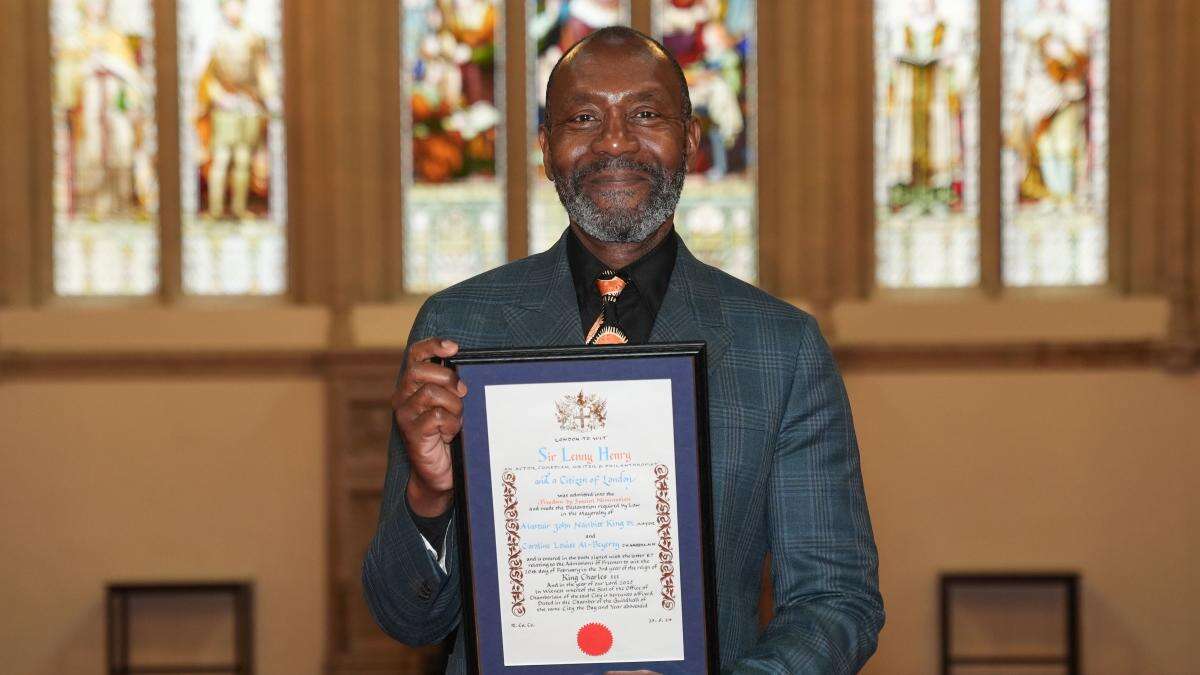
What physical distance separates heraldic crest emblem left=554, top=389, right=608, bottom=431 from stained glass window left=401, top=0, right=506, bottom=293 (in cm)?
595

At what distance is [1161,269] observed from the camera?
723 centimetres

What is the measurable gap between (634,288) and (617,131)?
0.64 feet

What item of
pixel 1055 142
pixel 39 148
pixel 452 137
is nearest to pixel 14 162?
pixel 39 148

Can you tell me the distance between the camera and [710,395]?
5.33ft

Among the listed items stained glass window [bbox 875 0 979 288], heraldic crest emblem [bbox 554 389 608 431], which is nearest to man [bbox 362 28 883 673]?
heraldic crest emblem [bbox 554 389 608 431]

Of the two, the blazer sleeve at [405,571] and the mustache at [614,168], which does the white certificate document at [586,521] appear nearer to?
the blazer sleeve at [405,571]

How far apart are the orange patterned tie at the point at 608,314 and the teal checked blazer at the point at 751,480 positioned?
27 mm

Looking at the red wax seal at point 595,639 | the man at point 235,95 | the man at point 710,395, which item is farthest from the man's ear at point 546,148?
the man at point 235,95

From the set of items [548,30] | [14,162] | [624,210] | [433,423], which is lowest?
[433,423]

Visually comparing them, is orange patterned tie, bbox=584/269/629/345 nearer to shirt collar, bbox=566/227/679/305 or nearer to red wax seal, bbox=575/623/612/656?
shirt collar, bbox=566/227/679/305

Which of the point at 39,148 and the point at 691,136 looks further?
the point at 39,148

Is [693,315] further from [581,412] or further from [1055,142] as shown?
[1055,142]

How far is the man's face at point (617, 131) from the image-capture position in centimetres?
162

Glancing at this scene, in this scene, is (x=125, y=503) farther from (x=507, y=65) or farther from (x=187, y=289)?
(x=507, y=65)
